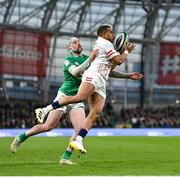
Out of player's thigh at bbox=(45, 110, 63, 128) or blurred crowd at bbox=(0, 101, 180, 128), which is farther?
blurred crowd at bbox=(0, 101, 180, 128)

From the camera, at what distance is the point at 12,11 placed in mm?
53719

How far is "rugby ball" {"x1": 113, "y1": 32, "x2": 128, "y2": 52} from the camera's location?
477 inches

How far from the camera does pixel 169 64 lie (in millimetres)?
56875

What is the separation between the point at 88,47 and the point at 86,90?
45.3m

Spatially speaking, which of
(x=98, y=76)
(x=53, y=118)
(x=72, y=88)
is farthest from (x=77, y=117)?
(x=98, y=76)

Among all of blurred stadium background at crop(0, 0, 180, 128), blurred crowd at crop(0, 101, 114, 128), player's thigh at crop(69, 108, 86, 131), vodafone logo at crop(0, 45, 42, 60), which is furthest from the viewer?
blurred stadium background at crop(0, 0, 180, 128)

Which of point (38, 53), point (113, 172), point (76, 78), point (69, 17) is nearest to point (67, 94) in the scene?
point (76, 78)

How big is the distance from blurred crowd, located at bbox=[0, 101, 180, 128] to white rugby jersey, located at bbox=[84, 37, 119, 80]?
28.2 m

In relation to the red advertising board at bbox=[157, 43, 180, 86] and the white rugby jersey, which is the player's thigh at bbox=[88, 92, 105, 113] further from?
the red advertising board at bbox=[157, 43, 180, 86]

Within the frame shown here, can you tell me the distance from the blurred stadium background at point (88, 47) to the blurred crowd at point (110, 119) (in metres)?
0.18

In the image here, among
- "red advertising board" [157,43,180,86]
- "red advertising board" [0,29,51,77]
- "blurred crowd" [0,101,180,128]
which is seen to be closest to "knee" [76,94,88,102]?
"blurred crowd" [0,101,180,128]

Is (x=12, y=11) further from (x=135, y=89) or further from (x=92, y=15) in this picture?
(x=135, y=89)

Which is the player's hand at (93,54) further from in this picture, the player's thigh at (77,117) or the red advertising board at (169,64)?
the red advertising board at (169,64)

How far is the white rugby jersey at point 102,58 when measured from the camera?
12.1 meters
